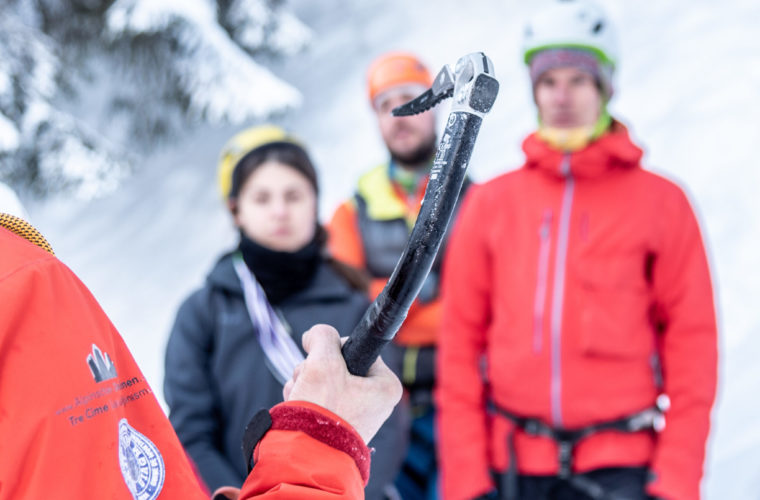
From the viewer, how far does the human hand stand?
88 centimetres

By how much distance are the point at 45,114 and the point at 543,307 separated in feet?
17.0

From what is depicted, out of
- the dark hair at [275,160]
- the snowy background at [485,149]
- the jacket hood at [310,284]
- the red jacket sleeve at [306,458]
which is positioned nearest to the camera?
the red jacket sleeve at [306,458]

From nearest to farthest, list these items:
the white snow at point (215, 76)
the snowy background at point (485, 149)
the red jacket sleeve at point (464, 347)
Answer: the red jacket sleeve at point (464, 347)
the snowy background at point (485, 149)
the white snow at point (215, 76)

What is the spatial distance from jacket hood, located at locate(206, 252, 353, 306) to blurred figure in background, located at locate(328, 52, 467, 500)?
0.61 meters

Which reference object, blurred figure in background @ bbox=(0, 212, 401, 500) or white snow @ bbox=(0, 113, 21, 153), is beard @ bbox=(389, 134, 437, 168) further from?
white snow @ bbox=(0, 113, 21, 153)

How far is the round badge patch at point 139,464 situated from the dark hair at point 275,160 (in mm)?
1548

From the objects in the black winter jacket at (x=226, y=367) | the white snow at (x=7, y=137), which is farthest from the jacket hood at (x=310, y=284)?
the white snow at (x=7, y=137)

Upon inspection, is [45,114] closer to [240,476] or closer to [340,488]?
[240,476]

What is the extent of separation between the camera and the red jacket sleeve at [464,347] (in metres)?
2.47

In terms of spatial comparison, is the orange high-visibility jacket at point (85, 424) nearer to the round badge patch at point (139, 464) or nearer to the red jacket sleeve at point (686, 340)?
the round badge patch at point (139, 464)

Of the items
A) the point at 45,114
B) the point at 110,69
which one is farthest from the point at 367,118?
the point at 45,114

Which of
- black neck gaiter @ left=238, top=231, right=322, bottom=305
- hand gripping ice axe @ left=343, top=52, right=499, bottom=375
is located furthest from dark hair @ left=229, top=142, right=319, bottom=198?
hand gripping ice axe @ left=343, top=52, right=499, bottom=375

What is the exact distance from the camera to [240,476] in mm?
1860

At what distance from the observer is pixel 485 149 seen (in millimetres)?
7348
